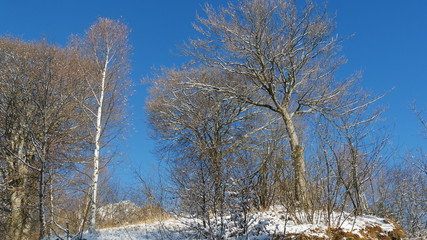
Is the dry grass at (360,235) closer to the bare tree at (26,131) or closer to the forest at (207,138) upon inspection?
the forest at (207,138)

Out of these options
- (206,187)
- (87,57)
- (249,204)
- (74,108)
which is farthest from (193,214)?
(87,57)

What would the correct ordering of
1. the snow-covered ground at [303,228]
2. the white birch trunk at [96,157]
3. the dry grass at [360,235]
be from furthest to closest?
the white birch trunk at [96,157], the snow-covered ground at [303,228], the dry grass at [360,235]

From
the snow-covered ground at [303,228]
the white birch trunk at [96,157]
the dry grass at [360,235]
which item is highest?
the white birch trunk at [96,157]

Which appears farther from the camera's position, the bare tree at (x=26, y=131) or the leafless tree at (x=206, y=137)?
the bare tree at (x=26, y=131)

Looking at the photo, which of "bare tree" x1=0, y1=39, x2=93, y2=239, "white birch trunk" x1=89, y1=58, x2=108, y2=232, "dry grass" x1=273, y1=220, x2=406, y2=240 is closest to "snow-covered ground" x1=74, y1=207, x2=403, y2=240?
"dry grass" x1=273, y1=220, x2=406, y2=240

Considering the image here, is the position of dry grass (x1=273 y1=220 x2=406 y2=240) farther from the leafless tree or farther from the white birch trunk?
the white birch trunk

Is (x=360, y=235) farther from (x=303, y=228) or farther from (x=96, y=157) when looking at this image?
(x=96, y=157)

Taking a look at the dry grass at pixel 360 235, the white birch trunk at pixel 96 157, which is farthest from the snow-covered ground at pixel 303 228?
the white birch trunk at pixel 96 157

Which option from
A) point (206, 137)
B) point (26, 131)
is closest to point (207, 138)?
point (206, 137)

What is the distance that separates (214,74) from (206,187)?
924cm

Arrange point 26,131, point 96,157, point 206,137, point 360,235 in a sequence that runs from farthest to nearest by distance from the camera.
A: point 206,137 < point 96,157 < point 26,131 < point 360,235

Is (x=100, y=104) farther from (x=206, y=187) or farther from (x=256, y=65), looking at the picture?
(x=206, y=187)

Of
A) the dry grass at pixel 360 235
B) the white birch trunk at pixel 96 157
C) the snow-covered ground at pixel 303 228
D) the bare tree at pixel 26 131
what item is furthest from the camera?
the bare tree at pixel 26 131

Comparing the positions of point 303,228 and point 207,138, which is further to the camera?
point 207,138
